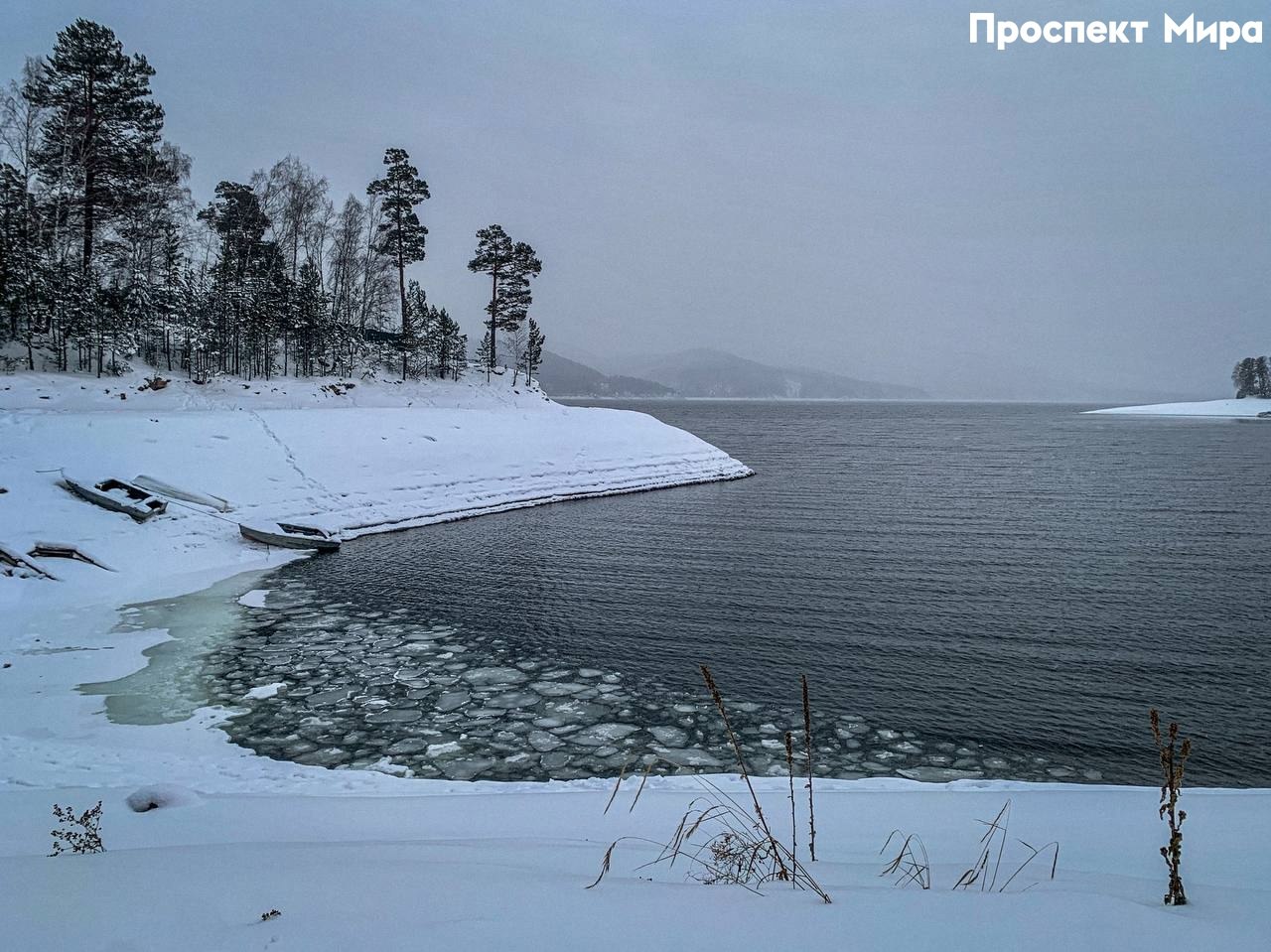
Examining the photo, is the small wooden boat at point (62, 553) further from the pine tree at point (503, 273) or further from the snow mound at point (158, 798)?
the pine tree at point (503, 273)

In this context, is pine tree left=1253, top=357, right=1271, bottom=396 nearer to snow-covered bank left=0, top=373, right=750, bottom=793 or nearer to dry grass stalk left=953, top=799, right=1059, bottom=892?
snow-covered bank left=0, top=373, right=750, bottom=793

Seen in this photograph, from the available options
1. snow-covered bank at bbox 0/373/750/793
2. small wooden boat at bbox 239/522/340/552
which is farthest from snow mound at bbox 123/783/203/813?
small wooden boat at bbox 239/522/340/552

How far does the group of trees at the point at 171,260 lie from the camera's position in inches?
1260

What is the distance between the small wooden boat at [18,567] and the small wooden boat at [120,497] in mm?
3053

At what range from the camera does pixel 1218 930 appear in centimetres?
274

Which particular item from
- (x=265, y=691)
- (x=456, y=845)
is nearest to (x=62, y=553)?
A: (x=265, y=691)

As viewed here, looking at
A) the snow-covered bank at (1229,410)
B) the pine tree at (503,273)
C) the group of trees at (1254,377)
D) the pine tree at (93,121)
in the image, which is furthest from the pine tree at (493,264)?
the group of trees at (1254,377)

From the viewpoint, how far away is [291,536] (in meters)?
16.9

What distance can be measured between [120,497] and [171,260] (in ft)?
112

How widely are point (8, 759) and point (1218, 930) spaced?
909cm

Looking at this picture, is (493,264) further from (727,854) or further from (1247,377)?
(1247,377)

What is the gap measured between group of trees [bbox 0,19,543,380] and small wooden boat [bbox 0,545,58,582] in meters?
23.9

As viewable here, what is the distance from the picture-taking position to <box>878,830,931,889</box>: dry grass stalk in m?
3.64

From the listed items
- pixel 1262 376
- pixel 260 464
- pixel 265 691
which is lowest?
pixel 265 691
